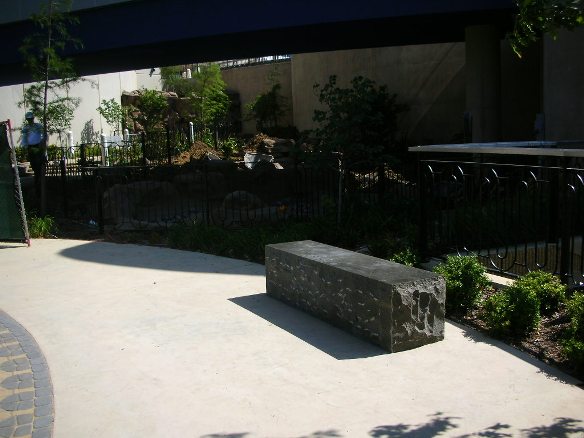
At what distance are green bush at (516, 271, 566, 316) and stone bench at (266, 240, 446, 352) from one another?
905 millimetres

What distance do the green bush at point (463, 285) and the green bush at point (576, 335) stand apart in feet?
3.37

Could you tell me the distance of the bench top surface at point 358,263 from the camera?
18.6ft

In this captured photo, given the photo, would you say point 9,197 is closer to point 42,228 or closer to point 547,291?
point 42,228

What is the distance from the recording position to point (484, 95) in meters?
16.2

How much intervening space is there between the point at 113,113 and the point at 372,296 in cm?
2865

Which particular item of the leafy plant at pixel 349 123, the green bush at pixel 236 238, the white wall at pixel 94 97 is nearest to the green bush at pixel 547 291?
the green bush at pixel 236 238

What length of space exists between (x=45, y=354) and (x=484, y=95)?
1301 cm

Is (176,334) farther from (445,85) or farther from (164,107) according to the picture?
(164,107)

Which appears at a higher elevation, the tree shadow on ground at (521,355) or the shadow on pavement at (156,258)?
the shadow on pavement at (156,258)

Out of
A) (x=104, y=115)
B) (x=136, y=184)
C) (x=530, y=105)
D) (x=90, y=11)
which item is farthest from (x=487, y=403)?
(x=104, y=115)

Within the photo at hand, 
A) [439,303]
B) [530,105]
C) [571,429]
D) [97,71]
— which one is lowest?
[571,429]

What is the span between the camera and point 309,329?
243 inches

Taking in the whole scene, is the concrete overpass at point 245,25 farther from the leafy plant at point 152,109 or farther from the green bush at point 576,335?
the leafy plant at point 152,109

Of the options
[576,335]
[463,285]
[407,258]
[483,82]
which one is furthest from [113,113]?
[576,335]
